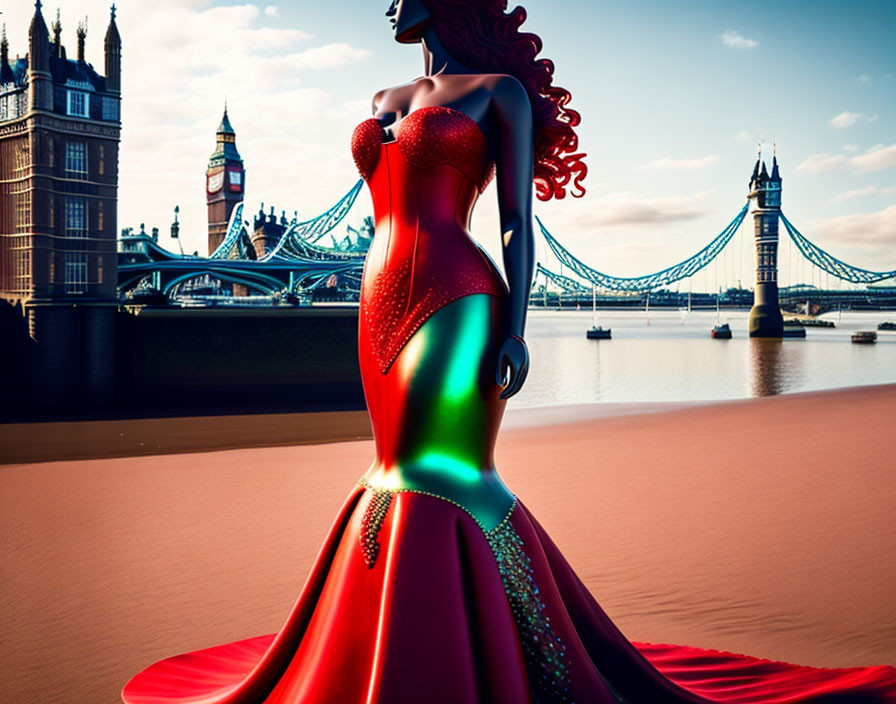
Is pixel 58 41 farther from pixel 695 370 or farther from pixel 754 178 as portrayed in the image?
pixel 754 178

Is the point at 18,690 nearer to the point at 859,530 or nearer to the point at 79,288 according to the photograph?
the point at 859,530

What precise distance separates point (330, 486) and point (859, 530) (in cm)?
348

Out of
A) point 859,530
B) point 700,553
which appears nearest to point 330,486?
point 700,553

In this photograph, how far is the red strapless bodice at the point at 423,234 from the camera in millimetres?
1810

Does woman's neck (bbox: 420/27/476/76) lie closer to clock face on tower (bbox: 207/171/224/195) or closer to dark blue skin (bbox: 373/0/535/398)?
dark blue skin (bbox: 373/0/535/398)

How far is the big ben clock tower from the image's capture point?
78.2 meters

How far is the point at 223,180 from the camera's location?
77.9 m

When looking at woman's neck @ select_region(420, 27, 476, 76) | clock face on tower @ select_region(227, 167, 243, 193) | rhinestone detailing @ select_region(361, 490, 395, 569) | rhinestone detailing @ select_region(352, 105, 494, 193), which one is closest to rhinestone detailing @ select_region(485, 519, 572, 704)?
rhinestone detailing @ select_region(361, 490, 395, 569)

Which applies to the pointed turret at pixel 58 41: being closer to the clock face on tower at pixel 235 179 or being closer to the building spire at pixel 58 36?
the building spire at pixel 58 36

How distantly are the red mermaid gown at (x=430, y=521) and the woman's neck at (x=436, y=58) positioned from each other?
26 cm

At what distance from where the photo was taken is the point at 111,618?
3.20m

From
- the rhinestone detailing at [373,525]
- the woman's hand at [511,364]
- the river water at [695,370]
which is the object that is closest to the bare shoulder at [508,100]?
the woman's hand at [511,364]

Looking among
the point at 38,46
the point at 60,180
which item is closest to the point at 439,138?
the point at 60,180

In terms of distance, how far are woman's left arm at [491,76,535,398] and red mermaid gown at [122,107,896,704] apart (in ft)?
0.14
